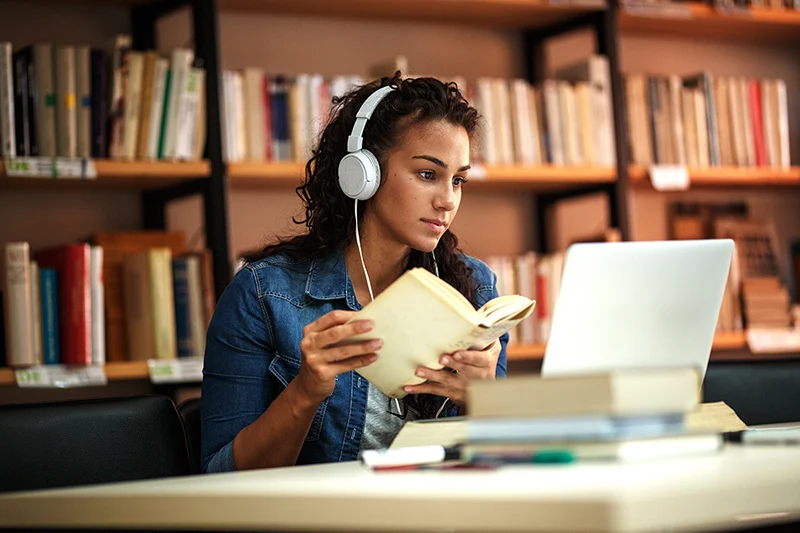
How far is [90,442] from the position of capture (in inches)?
57.1

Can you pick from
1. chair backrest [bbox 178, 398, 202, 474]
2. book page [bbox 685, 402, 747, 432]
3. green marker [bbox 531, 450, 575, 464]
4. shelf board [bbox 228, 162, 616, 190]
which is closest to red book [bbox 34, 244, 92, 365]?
shelf board [bbox 228, 162, 616, 190]

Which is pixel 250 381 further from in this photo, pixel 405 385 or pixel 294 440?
pixel 405 385

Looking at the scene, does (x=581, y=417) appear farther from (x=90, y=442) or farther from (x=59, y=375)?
(x=59, y=375)

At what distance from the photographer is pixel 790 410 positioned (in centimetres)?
185

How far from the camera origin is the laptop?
3.64 feet

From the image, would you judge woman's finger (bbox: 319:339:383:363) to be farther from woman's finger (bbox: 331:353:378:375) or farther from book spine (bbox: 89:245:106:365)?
book spine (bbox: 89:245:106:365)

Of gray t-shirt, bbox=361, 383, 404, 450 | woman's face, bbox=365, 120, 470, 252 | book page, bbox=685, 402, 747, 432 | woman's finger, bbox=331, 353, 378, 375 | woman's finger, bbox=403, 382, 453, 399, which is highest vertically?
woman's face, bbox=365, 120, 470, 252

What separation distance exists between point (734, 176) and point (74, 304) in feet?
6.31

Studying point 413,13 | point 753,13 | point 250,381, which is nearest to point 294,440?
point 250,381

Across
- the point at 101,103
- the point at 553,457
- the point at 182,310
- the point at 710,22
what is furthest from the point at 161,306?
the point at 710,22

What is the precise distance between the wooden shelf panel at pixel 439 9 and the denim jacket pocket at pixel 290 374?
1448 mm

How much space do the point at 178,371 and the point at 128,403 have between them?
95 cm

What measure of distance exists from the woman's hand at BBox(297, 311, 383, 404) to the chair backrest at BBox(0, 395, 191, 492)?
0.35 m

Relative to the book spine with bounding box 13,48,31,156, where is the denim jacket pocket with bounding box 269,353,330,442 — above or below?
below
